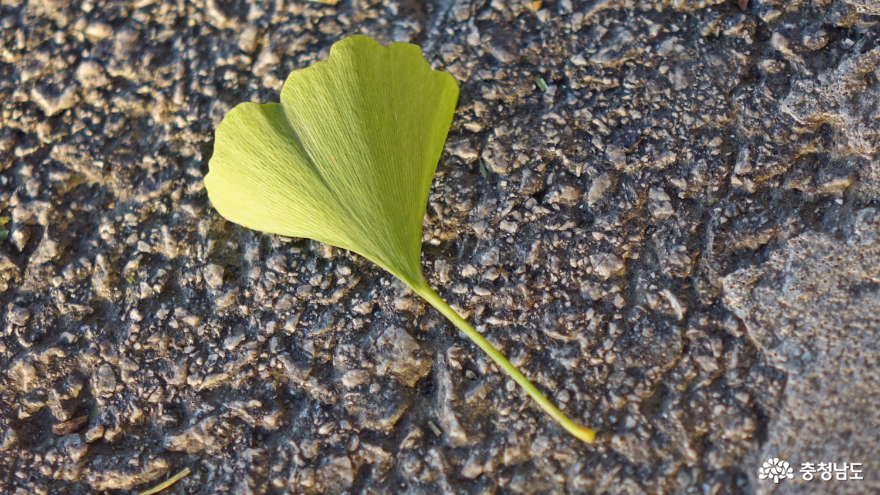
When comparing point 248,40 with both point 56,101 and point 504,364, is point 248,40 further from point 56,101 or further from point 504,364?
point 504,364

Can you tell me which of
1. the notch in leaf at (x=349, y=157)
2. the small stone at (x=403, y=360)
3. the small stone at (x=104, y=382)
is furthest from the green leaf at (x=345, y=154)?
the small stone at (x=104, y=382)

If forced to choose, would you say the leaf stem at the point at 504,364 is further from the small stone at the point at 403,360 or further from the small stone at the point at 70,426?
the small stone at the point at 70,426

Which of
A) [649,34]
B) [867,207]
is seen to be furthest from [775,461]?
[649,34]

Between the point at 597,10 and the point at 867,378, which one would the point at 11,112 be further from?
the point at 867,378

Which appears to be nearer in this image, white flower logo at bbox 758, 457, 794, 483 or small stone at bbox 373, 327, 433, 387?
white flower logo at bbox 758, 457, 794, 483

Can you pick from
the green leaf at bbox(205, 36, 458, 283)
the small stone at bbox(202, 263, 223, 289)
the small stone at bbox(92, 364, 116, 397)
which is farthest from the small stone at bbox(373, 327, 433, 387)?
the small stone at bbox(92, 364, 116, 397)

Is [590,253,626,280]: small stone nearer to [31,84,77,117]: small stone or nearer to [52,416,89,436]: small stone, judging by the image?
[52,416,89,436]: small stone
